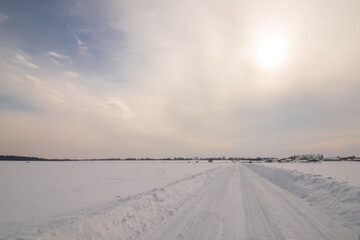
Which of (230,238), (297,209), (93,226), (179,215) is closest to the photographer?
(230,238)

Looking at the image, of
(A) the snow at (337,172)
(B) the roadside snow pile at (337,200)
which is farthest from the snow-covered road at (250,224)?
(A) the snow at (337,172)

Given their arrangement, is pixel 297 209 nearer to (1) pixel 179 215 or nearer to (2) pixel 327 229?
(2) pixel 327 229

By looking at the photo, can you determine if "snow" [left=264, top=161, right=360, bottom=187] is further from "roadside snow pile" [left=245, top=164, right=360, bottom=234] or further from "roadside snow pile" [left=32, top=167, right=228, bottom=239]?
"roadside snow pile" [left=32, top=167, right=228, bottom=239]

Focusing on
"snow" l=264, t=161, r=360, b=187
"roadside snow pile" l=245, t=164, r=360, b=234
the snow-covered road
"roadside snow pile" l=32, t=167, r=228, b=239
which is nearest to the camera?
"roadside snow pile" l=32, t=167, r=228, b=239

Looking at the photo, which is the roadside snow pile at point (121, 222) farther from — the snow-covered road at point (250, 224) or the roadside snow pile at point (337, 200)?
the roadside snow pile at point (337, 200)

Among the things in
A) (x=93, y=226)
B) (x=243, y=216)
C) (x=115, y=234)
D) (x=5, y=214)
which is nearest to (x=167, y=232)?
(x=115, y=234)

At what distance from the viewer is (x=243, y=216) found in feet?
26.3

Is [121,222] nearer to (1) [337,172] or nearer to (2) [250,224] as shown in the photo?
(2) [250,224]

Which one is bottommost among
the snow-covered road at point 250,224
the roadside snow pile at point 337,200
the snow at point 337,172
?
the snow-covered road at point 250,224

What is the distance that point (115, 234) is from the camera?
6543 mm

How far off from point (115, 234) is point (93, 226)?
27.6 inches

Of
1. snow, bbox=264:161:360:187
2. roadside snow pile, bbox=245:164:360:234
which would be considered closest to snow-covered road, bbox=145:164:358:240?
roadside snow pile, bbox=245:164:360:234

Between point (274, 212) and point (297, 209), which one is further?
point (297, 209)

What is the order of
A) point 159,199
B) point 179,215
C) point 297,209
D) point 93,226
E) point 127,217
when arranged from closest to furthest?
point 93,226, point 127,217, point 179,215, point 297,209, point 159,199
